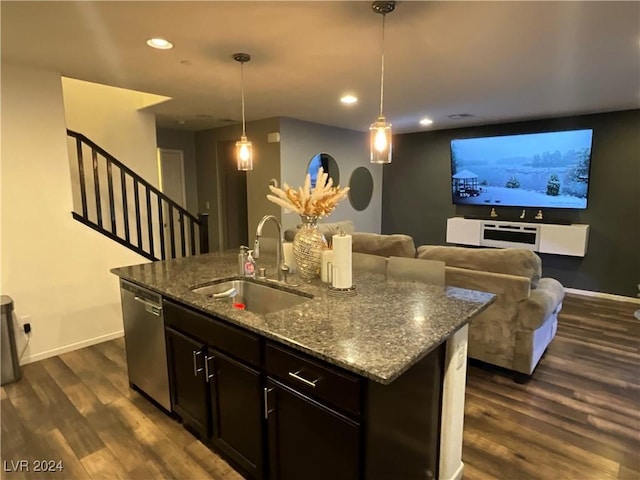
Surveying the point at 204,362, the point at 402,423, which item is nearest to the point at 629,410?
the point at 402,423

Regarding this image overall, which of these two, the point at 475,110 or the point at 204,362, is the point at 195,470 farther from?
the point at 475,110

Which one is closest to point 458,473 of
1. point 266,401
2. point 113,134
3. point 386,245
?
point 266,401

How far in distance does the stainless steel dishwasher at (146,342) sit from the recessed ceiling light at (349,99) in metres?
2.74

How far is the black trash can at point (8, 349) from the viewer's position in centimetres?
289

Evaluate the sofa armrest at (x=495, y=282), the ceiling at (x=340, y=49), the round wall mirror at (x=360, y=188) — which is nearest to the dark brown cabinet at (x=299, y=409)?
the sofa armrest at (x=495, y=282)

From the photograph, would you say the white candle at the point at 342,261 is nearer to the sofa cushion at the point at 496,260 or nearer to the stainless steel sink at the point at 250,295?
the stainless steel sink at the point at 250,295

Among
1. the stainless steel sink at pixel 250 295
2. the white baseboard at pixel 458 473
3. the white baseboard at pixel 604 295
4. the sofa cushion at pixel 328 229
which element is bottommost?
the white baseboard at pixel 458 473

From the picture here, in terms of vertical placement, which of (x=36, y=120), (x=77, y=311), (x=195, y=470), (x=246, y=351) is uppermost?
(x=36, y=120)

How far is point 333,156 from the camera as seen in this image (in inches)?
237

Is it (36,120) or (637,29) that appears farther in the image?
(36,120)

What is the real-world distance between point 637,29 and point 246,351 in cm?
289

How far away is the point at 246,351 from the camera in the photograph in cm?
177

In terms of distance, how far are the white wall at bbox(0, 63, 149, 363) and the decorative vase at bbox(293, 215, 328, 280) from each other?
7.79ft

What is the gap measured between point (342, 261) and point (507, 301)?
1575 mm
